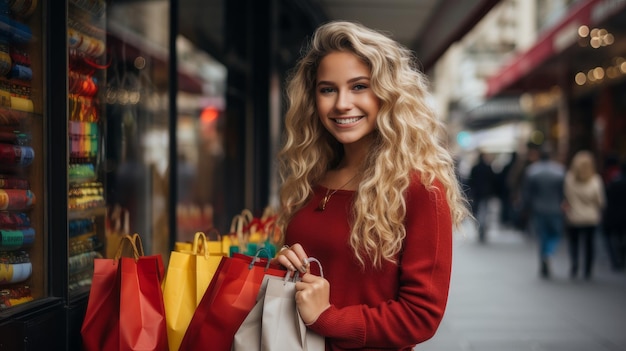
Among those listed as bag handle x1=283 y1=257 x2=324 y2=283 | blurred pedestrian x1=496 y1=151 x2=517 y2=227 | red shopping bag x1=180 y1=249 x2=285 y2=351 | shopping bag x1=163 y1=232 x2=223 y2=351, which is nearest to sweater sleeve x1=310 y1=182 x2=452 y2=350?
bag handle x1=283 y1=257 x2=324 y2=283

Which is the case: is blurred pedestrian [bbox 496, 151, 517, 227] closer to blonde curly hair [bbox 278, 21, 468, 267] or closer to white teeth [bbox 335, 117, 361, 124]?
blonde curly hair [bbox 278, 21, 468, 267]

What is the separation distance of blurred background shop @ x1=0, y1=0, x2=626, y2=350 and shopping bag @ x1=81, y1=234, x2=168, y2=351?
35cm

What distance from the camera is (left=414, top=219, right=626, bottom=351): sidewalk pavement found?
621 centimetres

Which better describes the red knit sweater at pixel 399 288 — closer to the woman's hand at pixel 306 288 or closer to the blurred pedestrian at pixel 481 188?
the woman's hand at pixel 306 288

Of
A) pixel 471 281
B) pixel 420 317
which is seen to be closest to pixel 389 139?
pixel 420 317

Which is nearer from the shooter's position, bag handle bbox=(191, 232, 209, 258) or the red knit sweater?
the red knit sweater

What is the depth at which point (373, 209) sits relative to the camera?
2197 millimetres

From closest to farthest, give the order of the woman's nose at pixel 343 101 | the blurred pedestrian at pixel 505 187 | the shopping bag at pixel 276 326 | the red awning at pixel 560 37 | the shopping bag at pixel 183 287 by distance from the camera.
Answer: the shopping bag at pixel 276 326 → the woman's nose at pixel 343 101 → the shopping bag at pixel 183 287 → the red awning at pixel 560 37 → the blurred pedestrian at pixel 505 187

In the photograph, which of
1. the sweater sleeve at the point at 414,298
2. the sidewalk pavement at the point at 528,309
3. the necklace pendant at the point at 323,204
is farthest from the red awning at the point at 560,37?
the sweater sleeve at the point at 414,298

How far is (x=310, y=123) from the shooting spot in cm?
266

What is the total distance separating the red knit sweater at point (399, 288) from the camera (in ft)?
Answer: 6.89

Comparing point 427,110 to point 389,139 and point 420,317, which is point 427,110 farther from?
→ point 420,317

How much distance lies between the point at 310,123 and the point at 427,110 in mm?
457

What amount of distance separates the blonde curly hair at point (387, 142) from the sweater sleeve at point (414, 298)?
60 mm
